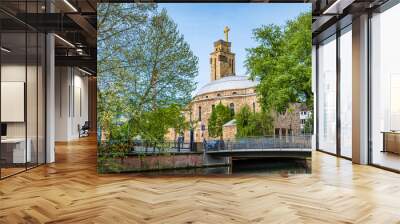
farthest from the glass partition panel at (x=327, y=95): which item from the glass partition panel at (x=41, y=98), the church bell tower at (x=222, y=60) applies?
the glass partition panel at (x=41, y=98)

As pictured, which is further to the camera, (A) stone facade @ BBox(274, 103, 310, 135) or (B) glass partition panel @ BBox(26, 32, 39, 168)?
(B) glass partition panel @ BBox(26, 32, 39, 168)

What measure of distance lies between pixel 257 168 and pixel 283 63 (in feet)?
6.13

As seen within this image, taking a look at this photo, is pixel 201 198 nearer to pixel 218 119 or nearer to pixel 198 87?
pixel 218 119

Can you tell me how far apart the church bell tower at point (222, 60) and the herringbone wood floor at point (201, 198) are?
1.83 m

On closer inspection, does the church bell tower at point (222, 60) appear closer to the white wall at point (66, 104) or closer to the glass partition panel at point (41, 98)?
the glass partition panel at point (41, 98)

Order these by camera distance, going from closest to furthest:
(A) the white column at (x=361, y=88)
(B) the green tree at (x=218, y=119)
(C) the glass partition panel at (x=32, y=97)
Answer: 1. (B) the green tree at (x=218, y=119)
2. (C) the glass partition panel at (x=32, y=97)
3. (A) the white column at (x=361, y=88)

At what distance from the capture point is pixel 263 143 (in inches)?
248

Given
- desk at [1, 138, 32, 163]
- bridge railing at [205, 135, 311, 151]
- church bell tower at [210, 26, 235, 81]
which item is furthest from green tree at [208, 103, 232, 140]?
desk at [1, 138, 32, 163]

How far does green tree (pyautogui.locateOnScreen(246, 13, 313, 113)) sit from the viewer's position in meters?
6.41

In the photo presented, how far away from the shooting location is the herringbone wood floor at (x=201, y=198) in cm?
381

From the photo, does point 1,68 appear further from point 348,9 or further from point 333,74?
point 333,74

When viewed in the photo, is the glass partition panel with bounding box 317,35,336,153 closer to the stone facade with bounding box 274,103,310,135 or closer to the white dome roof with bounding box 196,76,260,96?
the stone facade with bounding box 274,103,310,135

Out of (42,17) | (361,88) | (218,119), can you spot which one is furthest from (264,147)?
(42,17)

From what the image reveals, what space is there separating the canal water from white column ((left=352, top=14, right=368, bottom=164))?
2.08 m
